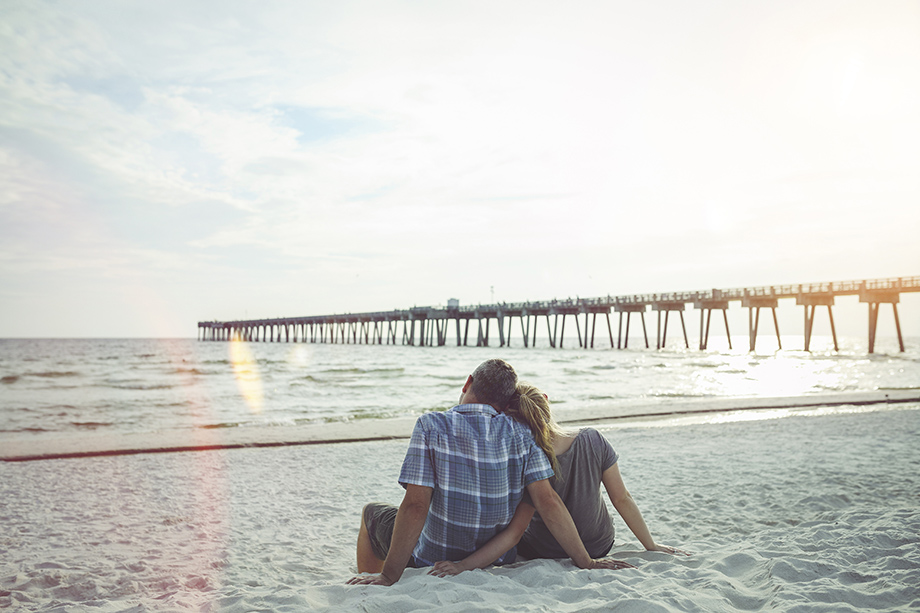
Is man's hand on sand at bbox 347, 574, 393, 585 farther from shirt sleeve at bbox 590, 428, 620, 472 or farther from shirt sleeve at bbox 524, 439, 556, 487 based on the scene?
shirt sleeve at bbox 590, 428, 620, 472

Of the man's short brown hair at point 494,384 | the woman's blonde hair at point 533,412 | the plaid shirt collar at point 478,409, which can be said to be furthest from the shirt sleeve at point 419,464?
the woman's blonde hair at point 533,412

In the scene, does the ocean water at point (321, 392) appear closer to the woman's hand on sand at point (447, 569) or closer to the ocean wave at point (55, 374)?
the ocean wave at point (55, 374)

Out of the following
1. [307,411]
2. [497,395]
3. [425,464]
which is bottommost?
[307,411]

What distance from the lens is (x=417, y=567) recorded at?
3.07 metres

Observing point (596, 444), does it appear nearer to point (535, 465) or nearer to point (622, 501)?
point (622, 501)

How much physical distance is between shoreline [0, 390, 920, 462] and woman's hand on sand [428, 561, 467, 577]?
7.12m

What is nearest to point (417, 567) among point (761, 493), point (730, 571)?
point (730, 571)

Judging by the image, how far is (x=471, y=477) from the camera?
8.80ft

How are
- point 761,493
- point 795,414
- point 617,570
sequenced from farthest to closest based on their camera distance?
point 795,414 → point 761,493 → point 617,570

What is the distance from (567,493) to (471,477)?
2.37 feet

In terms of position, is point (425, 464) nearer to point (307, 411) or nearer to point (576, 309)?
point (307, 411)

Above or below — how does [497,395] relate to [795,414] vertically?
above

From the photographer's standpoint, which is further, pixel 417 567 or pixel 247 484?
pixel 247 484

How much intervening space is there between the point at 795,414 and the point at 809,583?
10.3m
